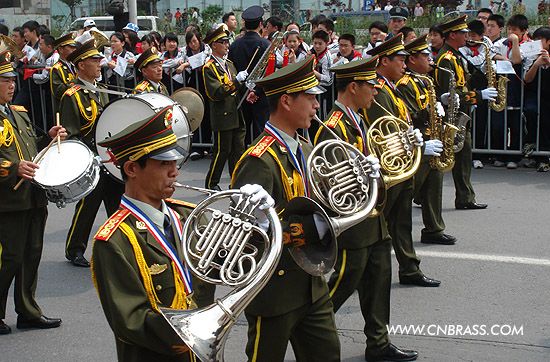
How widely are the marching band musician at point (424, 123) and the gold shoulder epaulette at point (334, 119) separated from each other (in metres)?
2.04

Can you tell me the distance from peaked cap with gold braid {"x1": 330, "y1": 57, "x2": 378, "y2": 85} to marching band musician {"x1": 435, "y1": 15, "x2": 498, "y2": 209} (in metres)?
3.51

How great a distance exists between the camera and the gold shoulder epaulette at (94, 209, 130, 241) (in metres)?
3.44

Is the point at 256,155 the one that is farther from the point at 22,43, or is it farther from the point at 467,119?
the point at 22,43

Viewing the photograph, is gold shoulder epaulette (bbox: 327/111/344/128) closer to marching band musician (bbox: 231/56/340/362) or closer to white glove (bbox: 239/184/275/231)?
marching band musician (bbox: 231/56/340/362)

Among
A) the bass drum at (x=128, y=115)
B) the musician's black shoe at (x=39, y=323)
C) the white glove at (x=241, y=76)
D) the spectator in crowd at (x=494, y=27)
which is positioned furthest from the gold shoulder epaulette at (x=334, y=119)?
the spectator in crowd at (x=494, y=27)

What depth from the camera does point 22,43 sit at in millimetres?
16547

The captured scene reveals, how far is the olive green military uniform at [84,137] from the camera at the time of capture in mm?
7762

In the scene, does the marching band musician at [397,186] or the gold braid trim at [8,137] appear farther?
the marching band musician at [397,186]

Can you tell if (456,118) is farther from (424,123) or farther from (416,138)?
(416,138)

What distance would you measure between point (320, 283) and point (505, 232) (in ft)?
15.1

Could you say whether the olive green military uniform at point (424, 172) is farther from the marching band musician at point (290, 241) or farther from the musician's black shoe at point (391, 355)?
the marching band musician at point (290, 241)

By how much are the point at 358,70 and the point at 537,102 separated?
22.0 feet

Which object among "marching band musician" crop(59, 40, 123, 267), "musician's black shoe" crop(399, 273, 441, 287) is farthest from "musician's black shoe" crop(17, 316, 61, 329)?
"musician's black shoe" crop(399, 273, 441, 287)

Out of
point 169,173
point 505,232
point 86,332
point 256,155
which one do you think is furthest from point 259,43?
point 169,173
